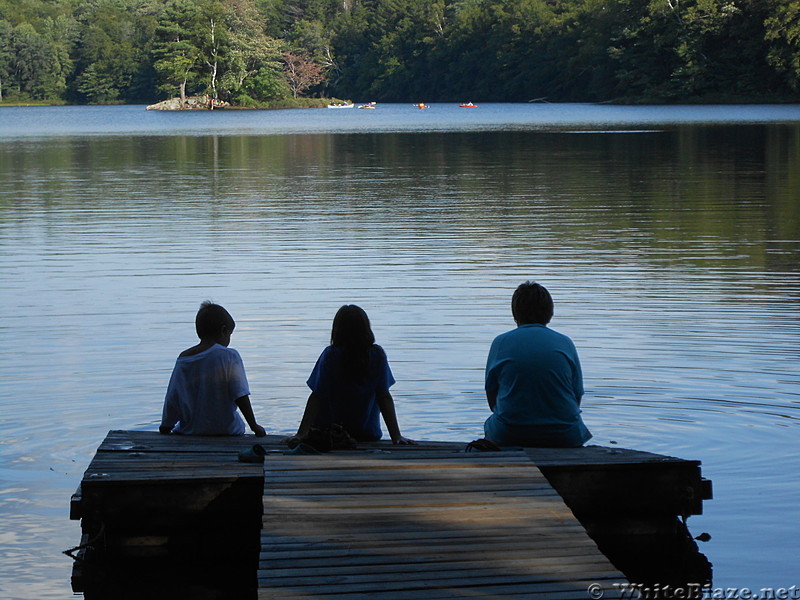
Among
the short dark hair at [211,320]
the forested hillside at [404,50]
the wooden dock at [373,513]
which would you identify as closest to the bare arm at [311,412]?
the wooden dock at [373,513]

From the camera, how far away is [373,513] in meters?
4.86

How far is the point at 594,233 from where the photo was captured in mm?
16047

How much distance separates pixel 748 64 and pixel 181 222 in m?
73.1

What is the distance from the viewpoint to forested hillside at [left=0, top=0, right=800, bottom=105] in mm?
84625

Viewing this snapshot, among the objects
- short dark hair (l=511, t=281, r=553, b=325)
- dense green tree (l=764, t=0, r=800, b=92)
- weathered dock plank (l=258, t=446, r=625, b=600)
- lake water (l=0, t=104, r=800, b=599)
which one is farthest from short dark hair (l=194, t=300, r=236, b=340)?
dense green tree (l=764, t=0, r=800, b=92)

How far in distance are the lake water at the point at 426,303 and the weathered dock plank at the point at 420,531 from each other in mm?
879

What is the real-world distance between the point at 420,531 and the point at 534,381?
100cm

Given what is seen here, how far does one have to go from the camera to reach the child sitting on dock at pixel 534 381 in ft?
17.5

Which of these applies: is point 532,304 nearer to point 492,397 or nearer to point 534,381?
point 534,381

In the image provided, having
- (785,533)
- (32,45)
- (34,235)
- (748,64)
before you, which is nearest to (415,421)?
(785,533)

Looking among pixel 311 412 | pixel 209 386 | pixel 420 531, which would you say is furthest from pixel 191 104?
pixel 420 531

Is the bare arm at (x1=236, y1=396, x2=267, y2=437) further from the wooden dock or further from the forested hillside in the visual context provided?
the forested hillside

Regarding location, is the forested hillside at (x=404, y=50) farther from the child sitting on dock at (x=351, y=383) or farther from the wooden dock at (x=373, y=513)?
the wooden dock at (x=373, y=513)

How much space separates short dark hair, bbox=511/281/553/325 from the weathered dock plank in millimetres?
611
